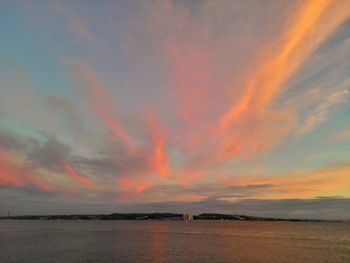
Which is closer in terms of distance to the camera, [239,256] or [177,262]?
[177,262]

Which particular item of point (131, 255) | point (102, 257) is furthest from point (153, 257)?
point (102, 257)

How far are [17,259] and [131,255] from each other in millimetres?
19545

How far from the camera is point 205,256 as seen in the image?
220 feet

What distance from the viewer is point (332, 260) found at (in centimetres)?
6562

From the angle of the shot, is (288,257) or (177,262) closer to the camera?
(177,262)

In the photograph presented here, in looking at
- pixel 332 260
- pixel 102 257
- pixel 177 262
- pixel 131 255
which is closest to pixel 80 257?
pixel 102 257

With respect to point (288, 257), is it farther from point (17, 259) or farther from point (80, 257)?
point (17, 259)

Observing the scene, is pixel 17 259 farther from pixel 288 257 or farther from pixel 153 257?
pixel 288 257

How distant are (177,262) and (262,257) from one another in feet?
54.6

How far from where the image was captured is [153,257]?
66.4 metres

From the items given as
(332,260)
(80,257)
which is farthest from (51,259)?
(332,260)

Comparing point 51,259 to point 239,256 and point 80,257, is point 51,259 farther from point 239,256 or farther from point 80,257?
point 239,256

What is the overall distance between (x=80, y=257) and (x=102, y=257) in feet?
12.3

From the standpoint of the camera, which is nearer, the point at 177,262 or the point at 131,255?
the point at 177,262
